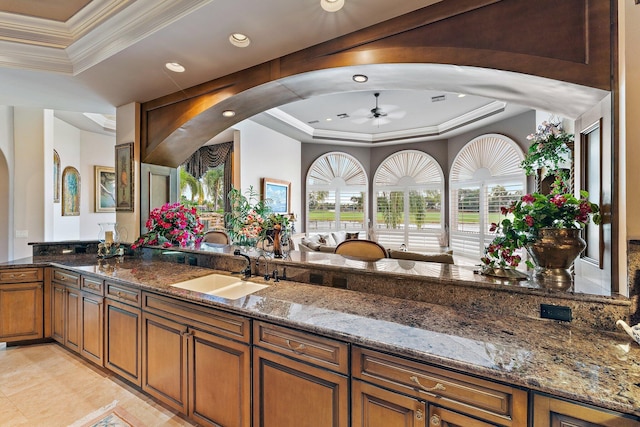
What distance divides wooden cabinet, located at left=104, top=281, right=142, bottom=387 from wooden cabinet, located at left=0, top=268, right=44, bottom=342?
4.04ft

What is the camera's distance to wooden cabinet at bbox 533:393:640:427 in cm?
88

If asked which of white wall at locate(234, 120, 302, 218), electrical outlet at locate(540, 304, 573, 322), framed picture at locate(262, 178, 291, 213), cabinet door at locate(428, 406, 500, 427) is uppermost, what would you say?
white wall at locate(234, 120, 302, 218)

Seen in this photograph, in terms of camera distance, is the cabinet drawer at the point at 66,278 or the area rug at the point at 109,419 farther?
the cabinet drawer at the point at 66,278

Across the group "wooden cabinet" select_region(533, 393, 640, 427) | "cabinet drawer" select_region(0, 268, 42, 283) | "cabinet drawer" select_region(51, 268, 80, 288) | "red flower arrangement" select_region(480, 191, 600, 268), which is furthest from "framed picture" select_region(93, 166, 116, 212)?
"wooden cabinet" select_region(533, 393, 640, 427)

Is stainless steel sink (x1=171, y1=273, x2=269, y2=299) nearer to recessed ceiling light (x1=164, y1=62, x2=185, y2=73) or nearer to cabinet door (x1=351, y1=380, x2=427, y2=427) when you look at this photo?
cabinet door (x1=351, y1=380, x2=427, y2=427)

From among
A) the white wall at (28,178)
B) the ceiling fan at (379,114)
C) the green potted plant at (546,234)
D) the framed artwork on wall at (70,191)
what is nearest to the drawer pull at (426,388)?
the green potted plant at (546,234)

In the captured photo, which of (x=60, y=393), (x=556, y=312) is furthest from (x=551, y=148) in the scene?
(x=60, y=393)

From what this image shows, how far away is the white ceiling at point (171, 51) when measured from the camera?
1.82 metres

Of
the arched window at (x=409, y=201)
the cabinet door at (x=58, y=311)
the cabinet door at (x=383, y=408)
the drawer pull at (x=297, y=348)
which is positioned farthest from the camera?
the arched window at (x=409, y=201)

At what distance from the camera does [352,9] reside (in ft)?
6.06

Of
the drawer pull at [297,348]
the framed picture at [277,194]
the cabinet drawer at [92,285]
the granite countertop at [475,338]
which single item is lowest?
the drawer pull at [297,348]

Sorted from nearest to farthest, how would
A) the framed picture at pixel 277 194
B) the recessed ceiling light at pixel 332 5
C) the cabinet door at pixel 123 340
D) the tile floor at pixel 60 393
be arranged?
1. the recessed ceiling light at pixel 332 5
2. the tile floor at pixel 60 393
3. the cabinet door at pixel 123 340
4. the framed picture at pixel 277 194

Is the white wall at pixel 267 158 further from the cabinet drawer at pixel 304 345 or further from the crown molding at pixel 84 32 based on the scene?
the cabinet drawer at pixel 304 345

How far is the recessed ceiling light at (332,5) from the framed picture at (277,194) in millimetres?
4020
